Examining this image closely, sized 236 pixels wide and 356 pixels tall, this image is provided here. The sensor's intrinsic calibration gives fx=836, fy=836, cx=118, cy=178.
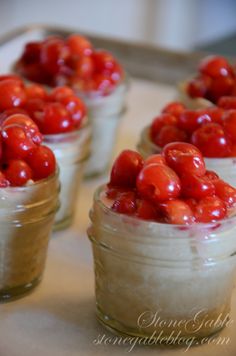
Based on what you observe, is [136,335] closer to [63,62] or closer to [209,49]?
[63,62]

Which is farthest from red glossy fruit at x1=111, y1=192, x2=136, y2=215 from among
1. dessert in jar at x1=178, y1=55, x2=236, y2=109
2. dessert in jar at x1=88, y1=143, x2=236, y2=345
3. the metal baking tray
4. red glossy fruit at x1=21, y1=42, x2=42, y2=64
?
the metal baking tray

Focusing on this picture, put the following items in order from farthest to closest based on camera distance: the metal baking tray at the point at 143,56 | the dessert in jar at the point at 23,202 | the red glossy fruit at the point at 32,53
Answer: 1. the metal baking tray at the point at 143,56
2. the red glossy fruit at the point at 32,53
3. the dessert in jar at the point at 23,202

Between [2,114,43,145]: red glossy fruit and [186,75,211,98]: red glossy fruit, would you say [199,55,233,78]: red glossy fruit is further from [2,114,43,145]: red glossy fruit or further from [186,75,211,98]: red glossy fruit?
[2,114,43,145]: red glossy fruit

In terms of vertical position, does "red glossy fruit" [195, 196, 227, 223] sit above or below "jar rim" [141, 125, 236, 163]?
above

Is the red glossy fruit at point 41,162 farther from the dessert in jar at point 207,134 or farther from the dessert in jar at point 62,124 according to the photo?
the dessert in jar at point 207,134

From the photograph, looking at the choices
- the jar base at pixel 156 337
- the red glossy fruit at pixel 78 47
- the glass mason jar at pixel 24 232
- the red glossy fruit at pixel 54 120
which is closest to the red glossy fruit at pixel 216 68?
the red glossy fruit at pixel 78 47

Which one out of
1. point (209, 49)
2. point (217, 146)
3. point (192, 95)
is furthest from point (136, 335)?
point (209, 49)

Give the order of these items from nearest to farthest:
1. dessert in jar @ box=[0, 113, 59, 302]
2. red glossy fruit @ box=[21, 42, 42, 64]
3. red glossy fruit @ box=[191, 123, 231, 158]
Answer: dessert in jar @ box=[0, 113, 59, 302] < red glossy fruit @ box=[191, 123, 231, 158] < red glossy fruit @ box=[21, 42, 42, 64]
